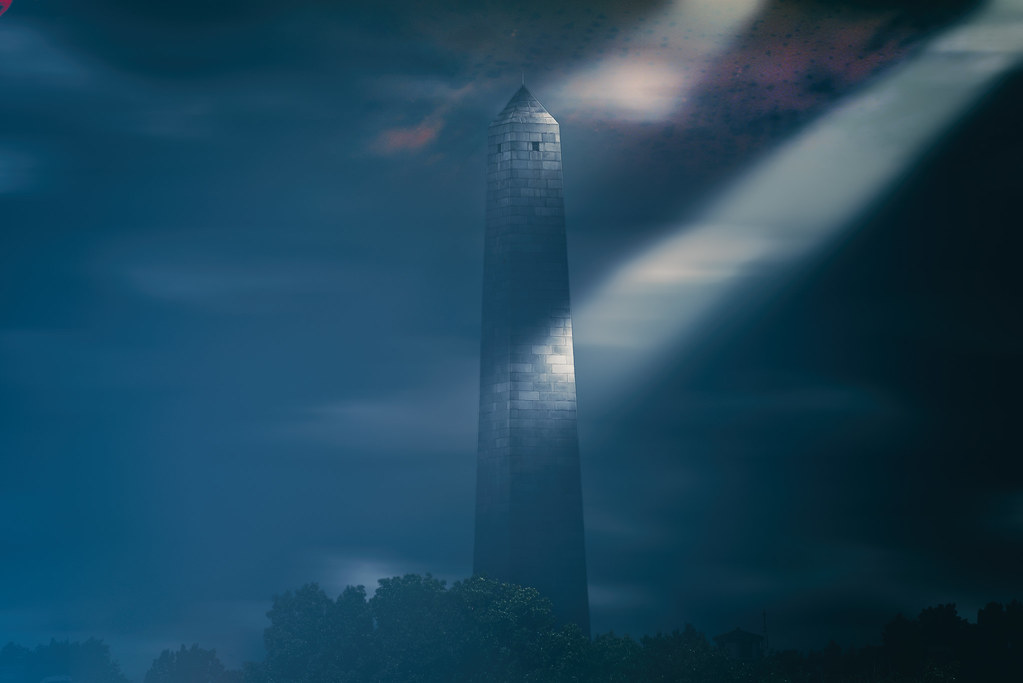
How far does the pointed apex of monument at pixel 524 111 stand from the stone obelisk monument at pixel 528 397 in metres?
0.26

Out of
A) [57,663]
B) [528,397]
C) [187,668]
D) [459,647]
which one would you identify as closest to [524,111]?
[528,397]

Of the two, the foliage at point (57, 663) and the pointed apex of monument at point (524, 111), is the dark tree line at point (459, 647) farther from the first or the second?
the foliage at point (57, 663)

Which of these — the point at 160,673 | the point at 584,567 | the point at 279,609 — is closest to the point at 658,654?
the point at 584,567

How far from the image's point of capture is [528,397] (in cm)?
6134

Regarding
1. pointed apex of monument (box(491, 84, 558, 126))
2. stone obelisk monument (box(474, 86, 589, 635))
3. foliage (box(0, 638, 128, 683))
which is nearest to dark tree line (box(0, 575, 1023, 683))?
stone obelisk monument (box(474, 86, 589, 635))

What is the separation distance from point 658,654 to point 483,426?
11.7 metres

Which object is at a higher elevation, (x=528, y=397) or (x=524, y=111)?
(x=524, y=111)

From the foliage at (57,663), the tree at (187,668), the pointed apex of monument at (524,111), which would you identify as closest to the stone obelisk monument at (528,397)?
the pointed apex of monument at (524,111)

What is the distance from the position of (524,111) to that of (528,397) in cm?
1189

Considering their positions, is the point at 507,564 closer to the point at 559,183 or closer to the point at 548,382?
the point at 548,382

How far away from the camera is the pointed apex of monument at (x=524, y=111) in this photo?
2512 inches

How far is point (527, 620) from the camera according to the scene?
5809cm

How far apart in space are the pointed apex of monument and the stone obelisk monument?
0.26 m

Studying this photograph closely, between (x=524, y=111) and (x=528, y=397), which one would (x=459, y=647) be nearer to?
(x=528, y=397)
